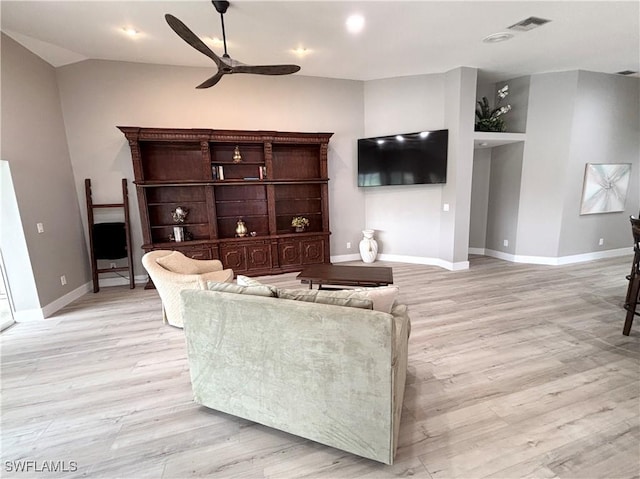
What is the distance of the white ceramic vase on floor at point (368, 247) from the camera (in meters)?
5.81

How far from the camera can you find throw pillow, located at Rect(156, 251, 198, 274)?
3.30 metres

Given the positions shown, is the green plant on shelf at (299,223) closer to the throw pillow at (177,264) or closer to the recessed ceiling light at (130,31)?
the throw pillow at (177,264)

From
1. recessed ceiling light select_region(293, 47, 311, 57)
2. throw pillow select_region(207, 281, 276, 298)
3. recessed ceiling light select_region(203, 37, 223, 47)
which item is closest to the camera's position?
throw pillow select_region(207, 281, 276, 298)

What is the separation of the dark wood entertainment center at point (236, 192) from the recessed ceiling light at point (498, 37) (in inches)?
105

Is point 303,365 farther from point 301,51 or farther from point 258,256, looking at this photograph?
point 301,51

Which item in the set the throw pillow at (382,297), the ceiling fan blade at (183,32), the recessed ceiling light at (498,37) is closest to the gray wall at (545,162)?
the recessed ceiling light at (498,37)

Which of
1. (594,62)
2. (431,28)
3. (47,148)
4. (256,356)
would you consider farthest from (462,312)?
(47,148)

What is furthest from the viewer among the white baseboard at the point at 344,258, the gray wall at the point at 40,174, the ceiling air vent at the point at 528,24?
the white baseboard at the point at 344,258

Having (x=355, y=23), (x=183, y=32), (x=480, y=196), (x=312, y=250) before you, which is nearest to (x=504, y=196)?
(x=480, y=196)

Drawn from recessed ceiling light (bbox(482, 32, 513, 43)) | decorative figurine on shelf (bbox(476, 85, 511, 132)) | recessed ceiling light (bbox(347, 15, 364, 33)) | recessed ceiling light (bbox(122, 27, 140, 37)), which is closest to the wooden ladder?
recessed ceiling light (bbox(122, 27, 140, 37))

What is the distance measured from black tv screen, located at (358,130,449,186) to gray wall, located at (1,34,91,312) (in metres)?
4.92

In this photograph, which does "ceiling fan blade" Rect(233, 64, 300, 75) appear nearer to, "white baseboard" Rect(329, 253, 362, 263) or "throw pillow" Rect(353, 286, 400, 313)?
"throw pillow" Rect(353, 286, 400, 313)

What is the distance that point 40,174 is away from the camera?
3.83 metres

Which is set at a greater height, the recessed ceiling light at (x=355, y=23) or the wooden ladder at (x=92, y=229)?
the recessed ceiling light at (x=355, y=23)
